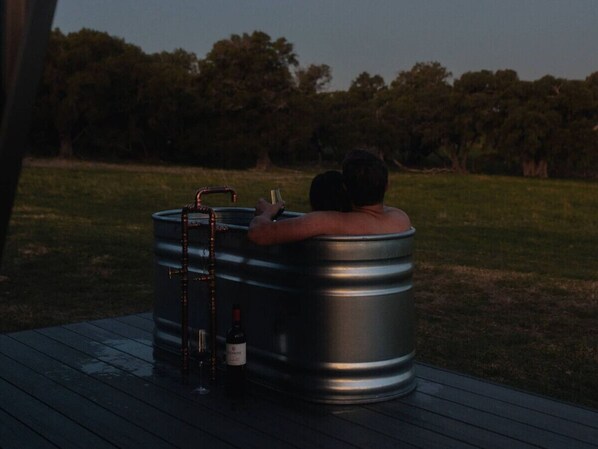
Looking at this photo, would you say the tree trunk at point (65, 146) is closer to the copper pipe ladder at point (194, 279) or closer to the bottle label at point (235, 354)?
the copper pipe ladder at point (194, 279)

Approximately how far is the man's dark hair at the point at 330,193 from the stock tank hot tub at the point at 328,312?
0.96ft

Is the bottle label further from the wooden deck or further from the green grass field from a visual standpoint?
the green grass field

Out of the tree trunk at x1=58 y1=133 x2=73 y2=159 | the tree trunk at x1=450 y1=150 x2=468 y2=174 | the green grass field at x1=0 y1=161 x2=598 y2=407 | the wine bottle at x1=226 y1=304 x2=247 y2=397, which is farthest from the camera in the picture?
the tree trunk at x1=450 y1=150 x2=468 y2=174

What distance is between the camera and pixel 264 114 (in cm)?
4406

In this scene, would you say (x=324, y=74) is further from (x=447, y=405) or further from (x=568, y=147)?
(x=447, y=405)

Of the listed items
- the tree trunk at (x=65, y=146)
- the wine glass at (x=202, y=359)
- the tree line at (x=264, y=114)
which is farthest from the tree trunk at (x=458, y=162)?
the wine glass at (x=202, y=359)

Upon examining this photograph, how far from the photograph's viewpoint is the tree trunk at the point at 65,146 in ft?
134

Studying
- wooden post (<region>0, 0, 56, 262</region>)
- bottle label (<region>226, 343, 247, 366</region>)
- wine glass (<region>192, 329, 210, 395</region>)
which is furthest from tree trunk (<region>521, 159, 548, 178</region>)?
wooden post (<region>0, 0, 56, 262</region>)

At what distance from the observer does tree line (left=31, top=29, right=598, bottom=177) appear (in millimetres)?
41219

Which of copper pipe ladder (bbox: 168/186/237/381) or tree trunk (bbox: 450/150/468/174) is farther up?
copper pipe ladder (bbox: 168/186/237/381)

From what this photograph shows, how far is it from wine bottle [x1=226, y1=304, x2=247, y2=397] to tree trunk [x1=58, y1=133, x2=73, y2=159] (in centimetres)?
3883

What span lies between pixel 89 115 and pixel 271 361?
126ft

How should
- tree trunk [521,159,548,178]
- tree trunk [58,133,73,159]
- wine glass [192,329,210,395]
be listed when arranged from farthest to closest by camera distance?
tree trunk [521,159,548,178] → tree trunk [58,133,73,159] → wine glass [192,329,210,395]

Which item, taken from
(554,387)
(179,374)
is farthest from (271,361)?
(554,387)
